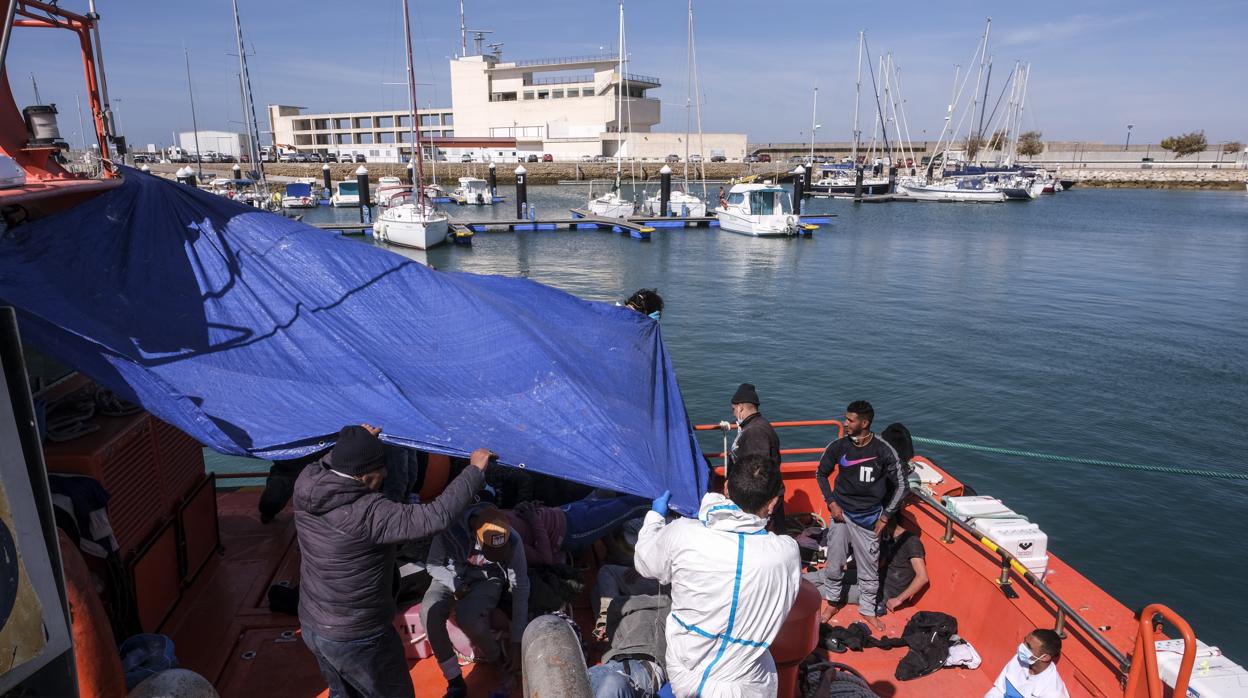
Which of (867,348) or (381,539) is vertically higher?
(381,539)

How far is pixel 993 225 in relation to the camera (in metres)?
52.1

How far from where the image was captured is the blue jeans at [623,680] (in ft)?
10.7

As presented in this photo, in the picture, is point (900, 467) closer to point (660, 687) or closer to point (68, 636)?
point (660, 687)

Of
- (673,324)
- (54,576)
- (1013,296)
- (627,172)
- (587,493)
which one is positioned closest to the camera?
(54,576)

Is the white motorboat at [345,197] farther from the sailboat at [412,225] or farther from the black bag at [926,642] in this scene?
the black bag at [926,642]

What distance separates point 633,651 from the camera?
12.8 feet

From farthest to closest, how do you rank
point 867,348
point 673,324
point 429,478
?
point 673,324
point 867,348
point 429,478

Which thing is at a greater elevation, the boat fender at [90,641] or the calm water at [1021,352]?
the boat fender at [90,641]

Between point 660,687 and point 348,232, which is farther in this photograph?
point 348,232

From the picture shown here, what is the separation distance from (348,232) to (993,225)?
44197mm

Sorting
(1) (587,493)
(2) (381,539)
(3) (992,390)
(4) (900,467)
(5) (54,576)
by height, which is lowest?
(3) (992,390)

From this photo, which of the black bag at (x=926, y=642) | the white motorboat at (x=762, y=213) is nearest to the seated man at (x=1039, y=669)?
the black bag at (x=926, y=642)

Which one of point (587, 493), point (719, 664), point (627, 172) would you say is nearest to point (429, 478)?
point (587, 493)

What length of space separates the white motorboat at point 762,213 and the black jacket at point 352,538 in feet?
136
